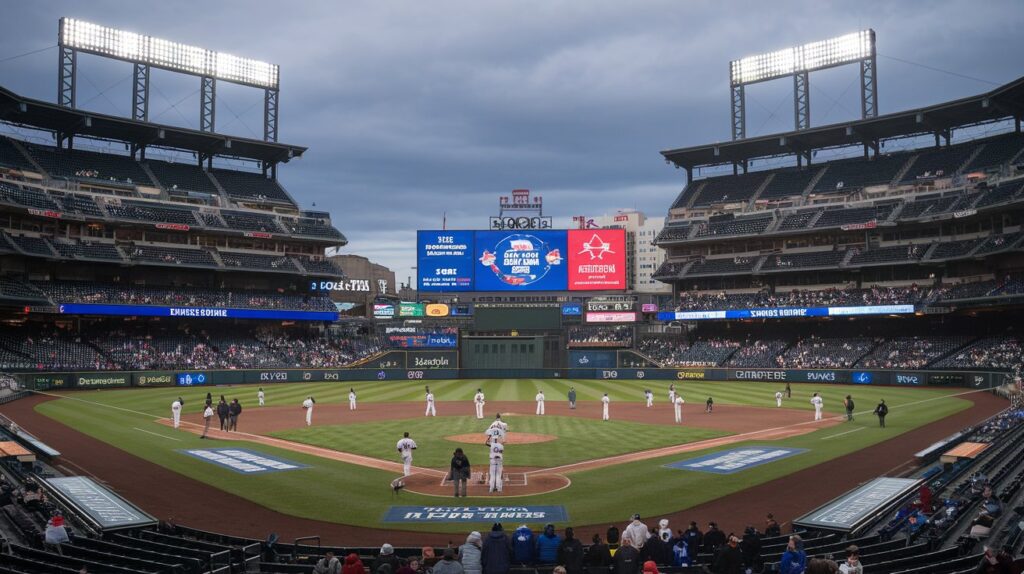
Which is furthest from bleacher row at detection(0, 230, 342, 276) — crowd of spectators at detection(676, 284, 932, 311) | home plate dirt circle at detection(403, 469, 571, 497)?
home plate dirt circle at detection(403, 469, 571, 497)

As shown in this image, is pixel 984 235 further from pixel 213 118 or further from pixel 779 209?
pixel 213 118

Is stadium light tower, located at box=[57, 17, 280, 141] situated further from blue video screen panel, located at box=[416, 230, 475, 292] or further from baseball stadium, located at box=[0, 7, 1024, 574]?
blue video screen panel, located at box=[416, 230, 475, 292]

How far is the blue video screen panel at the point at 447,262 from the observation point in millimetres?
70000

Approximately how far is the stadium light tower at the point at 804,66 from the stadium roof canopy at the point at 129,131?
158 feet

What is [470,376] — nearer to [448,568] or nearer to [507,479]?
[507,479]

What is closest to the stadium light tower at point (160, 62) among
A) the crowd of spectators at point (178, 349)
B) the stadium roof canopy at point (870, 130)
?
the crowd of spectators at point (178, 349)

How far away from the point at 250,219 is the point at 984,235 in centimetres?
6701

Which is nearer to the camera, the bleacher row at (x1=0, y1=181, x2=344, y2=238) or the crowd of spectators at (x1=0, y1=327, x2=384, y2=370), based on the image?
the crowd of spectators at (x1=0, y1=327, x2=384, y2=370)

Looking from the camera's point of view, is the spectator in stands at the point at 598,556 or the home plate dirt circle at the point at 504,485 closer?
the spectator in stands at the point at 598,556

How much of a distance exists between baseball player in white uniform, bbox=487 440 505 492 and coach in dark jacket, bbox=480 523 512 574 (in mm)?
8032

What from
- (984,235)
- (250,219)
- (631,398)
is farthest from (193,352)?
(984,235)

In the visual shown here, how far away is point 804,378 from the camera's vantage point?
5975cm

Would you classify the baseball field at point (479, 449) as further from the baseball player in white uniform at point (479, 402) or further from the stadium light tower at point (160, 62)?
the stadium light tower at point (160, 62)

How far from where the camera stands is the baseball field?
1925 centimetres
